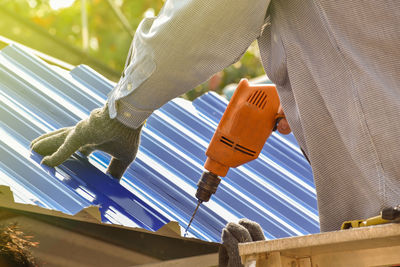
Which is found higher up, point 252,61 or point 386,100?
point 252,61

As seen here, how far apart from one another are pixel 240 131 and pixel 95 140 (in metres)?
0.70

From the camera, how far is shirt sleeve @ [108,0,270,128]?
1.86 m

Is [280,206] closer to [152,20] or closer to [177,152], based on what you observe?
[177,152]

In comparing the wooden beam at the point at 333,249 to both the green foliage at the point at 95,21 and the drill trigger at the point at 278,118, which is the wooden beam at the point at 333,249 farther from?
the green foliage at the point at 95,21

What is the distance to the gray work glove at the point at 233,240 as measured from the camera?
199cm

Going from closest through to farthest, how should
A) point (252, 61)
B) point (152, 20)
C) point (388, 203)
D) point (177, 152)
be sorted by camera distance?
point (388, 203)
point (152, 20)
point (177, 152)
point (252, 61)

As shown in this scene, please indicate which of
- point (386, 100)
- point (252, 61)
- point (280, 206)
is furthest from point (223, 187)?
point (252, 61)

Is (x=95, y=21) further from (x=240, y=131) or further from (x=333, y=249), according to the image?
(x=333, y=249)

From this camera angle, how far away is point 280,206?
3.42 metres

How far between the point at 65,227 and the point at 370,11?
1.57 m

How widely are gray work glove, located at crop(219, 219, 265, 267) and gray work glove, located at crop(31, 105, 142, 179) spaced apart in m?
0.66

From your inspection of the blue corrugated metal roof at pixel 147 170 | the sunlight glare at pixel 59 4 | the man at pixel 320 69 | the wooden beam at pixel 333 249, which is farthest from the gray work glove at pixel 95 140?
the sunlight glare at pixel 59 4

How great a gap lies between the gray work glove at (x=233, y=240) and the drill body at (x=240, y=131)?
77 centimetres

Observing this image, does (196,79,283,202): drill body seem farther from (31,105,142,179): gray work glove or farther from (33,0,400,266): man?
(33,0,400,266): man
